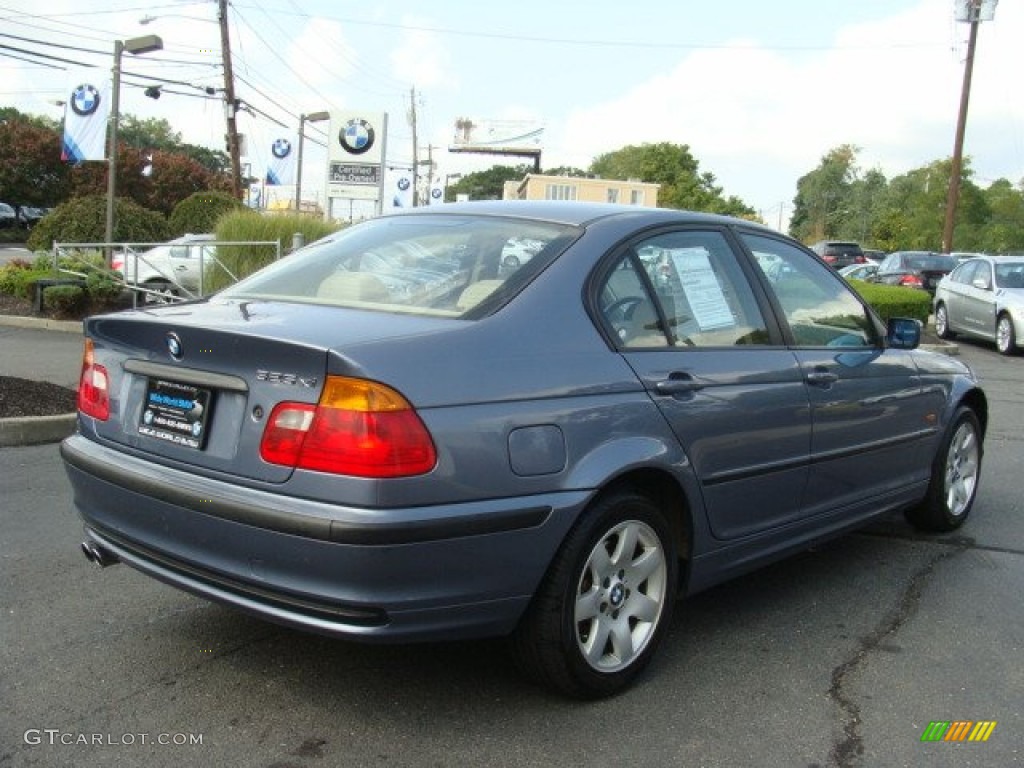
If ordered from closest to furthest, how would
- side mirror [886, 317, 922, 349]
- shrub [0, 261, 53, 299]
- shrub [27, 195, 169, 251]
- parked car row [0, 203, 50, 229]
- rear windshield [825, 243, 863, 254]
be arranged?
1. side mirror [886, 317, 922, 349]
2. shrub [0, 261, 53, 299]
3. shrub [27, 195, 169, 251]
4. rear windshield [825, 243, 863, 254]
5. parked car row [0, 203, 50, 229]

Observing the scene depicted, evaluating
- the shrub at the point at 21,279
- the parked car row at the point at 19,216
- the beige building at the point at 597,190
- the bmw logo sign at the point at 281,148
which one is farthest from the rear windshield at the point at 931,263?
the beige building at the point at 597,190

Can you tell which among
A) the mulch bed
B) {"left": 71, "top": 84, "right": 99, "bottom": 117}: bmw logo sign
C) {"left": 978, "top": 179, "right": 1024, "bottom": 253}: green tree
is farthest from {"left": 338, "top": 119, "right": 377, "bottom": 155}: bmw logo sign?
{"left": 978, "top": 179, "right": 1024, "bottom": 253}: green tree

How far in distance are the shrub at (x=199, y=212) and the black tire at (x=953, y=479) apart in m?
24.2

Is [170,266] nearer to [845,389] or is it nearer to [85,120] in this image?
[85,120]

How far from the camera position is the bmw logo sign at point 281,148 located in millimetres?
28391

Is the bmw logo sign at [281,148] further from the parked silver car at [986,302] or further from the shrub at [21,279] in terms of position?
the parked silver car at [986,302]

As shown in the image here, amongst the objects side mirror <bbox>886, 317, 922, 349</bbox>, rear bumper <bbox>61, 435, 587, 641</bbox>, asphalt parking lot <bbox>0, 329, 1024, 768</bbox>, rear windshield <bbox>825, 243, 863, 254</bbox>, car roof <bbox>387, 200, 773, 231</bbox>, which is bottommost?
asphalt parking lot <bbox>0, 329, 1024, 768</bbox>

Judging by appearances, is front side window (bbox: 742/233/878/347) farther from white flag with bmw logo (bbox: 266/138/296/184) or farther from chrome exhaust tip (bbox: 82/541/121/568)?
white flag with bmw logo (bbox: 266/138/296/184)

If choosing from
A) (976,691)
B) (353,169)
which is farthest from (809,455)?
(353,169)

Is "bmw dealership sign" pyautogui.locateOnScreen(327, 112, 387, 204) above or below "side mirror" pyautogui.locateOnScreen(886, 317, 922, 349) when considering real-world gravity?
above

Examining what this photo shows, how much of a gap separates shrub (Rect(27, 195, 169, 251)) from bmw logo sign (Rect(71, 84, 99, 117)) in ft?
17.7

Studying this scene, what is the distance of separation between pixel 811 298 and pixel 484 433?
222 centimetres

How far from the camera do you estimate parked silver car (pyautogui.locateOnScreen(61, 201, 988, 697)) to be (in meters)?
2.76

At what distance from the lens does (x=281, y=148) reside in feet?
93.9
